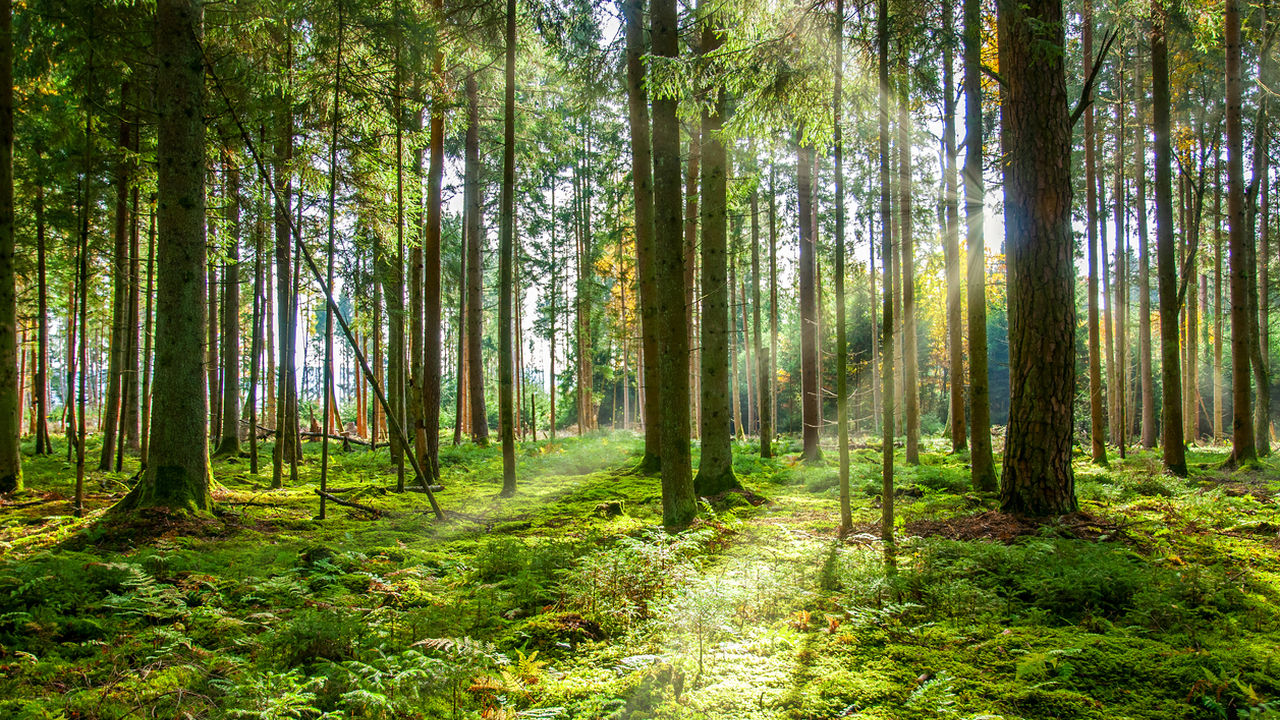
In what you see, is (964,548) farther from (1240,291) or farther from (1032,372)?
(1240,291)

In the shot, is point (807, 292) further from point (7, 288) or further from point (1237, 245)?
point (7, 288)

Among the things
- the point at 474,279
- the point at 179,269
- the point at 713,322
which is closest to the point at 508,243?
the point at 713,322

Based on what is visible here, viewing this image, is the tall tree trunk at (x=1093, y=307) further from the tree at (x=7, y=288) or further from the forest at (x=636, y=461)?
the tree at (x=7, y=288)

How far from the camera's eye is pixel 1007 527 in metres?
5.57

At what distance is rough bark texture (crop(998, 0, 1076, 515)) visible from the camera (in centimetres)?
582

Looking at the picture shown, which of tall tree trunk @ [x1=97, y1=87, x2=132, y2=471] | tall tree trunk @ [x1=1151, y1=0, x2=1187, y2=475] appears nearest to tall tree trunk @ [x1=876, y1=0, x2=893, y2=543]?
tall tree trunk @ [x1=1151, y1=0, x2=1187, y2=475]

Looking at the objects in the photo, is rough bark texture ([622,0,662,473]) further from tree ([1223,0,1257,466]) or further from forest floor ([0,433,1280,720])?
tree ([1223,0,1257,466])

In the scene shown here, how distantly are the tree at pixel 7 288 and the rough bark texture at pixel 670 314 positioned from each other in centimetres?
827

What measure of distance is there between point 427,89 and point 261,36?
8.45 feet

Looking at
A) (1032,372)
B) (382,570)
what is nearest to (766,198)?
(1032,372)

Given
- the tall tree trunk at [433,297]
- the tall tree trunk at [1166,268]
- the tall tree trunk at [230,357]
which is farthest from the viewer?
the tall tree trunk at [230,357]

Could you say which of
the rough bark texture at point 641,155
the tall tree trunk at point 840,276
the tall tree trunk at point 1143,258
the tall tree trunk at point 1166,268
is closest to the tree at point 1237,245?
the tall tree trunk at point 1166,268

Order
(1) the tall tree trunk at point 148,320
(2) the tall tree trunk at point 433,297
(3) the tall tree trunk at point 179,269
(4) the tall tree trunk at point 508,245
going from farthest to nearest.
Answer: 1. (2) the tall tree trunk at point 433,297
2. (4) the tall tree trunk at point 508,245
3. (1) the tall tree trunk at point 148,320
4. (3) the tall tree trunk at point 179,269

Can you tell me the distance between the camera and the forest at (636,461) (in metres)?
2.95
